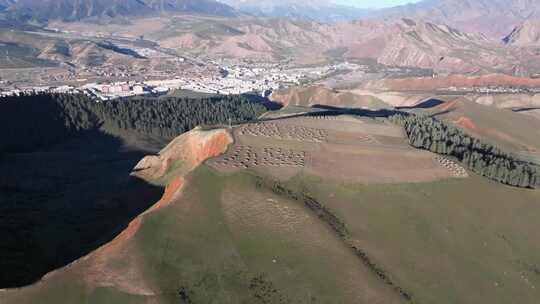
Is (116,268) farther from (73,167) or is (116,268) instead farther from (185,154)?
(73,167)

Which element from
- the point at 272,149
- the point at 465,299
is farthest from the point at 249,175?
the point at 465,299

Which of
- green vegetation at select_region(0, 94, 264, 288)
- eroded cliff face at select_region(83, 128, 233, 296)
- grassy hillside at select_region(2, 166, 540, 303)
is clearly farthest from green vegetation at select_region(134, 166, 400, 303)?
green vegetation at select_region(0, 94, 264, 288)

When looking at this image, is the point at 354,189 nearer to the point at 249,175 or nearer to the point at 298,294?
the point at 249,175

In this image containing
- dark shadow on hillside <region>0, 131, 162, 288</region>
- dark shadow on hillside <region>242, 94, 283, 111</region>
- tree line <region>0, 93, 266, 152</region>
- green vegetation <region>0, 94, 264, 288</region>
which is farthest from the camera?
dark shadow on hillside <region>242, 94, 283, 111</region>

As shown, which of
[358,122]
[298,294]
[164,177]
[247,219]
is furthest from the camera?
[358,122]

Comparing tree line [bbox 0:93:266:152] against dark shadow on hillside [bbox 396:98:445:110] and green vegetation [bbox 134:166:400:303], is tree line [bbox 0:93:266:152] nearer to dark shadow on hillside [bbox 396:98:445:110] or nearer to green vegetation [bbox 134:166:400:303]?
green vegetation [bbox 134:166:400:303]

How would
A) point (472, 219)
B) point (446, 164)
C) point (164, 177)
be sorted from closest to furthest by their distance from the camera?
point (472, 219) < point (446, 164) < point (164, 177)
